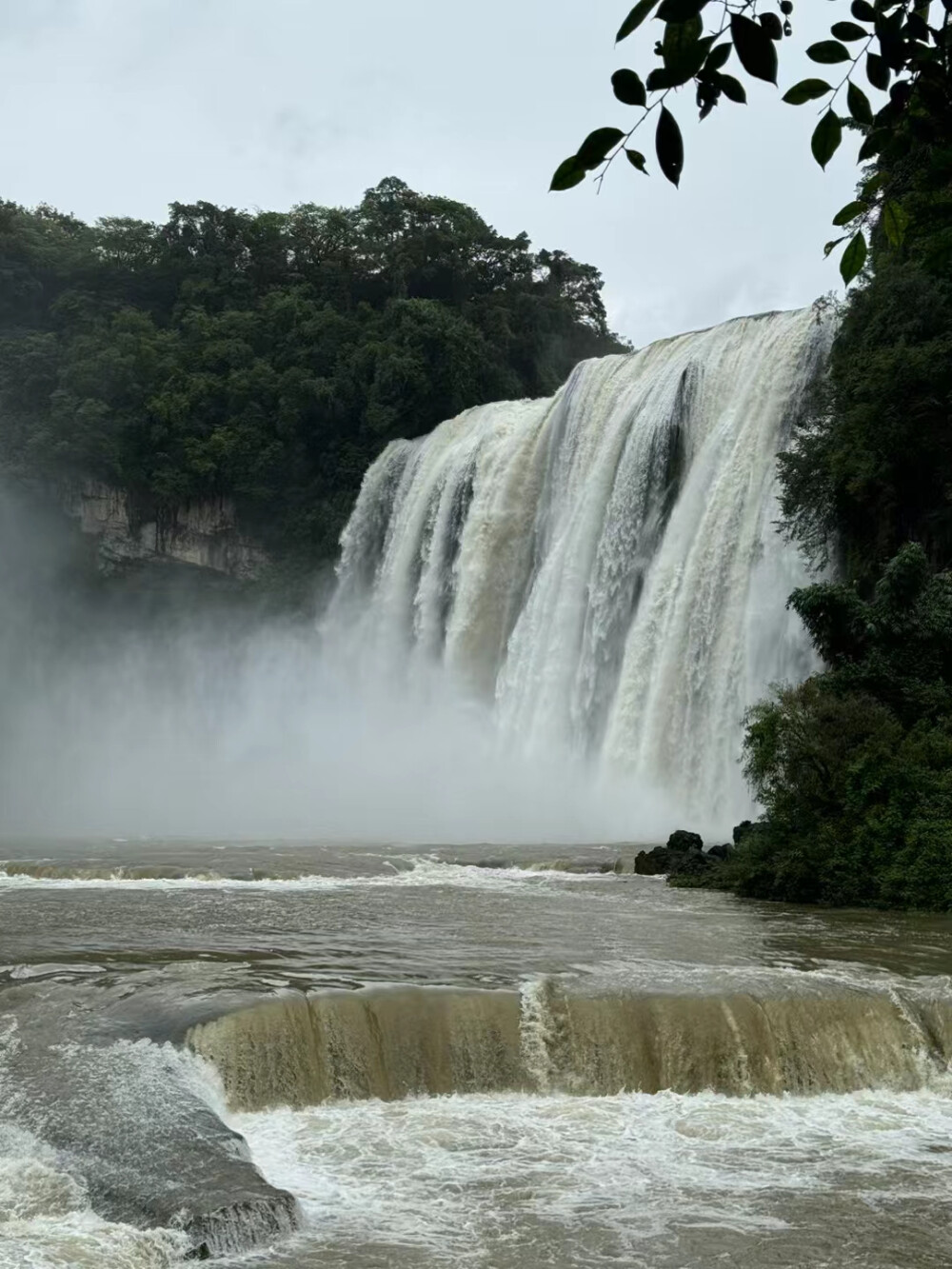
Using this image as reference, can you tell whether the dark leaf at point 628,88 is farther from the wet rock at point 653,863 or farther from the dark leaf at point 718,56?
the wet rock at point 653,863

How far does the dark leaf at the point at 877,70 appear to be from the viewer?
2881 mm

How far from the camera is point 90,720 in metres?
47.8

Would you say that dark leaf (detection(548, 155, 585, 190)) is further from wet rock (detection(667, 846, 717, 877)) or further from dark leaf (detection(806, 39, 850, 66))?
wet rock (detection(667, 846, 717, 877))

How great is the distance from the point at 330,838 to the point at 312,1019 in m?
15.6

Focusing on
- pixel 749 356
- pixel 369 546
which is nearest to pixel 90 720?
pixel 369 546

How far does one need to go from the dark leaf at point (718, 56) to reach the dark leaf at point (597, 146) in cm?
23

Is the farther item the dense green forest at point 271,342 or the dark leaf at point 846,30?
the dense green forest at point 271,342

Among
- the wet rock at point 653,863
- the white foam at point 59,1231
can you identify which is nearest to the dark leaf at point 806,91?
the white foam at point 59,1231

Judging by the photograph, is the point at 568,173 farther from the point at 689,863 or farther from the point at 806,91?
the point at 689,863

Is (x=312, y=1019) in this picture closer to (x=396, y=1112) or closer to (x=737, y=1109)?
(x=396, y=1112)

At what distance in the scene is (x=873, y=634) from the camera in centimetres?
1906

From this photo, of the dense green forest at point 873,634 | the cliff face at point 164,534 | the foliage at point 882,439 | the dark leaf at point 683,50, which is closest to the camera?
the dark leaf at point 683,50

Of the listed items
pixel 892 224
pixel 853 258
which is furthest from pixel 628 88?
pixel 892 224

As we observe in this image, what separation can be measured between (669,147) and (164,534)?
4623 cm
